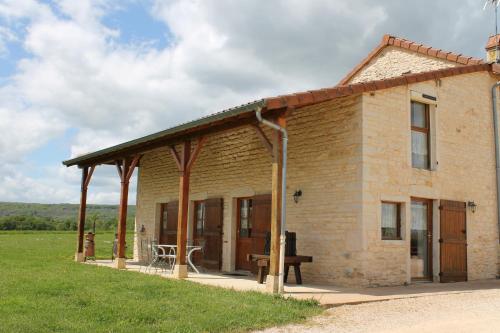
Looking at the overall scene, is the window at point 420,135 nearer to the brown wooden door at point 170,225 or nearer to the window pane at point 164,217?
the brown wooden door at point 170,225

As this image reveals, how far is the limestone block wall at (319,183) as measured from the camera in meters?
8.53

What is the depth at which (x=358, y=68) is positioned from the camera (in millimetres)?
13469

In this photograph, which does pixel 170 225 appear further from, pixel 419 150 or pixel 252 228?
pixel 419 150

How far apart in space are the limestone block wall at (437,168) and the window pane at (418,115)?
0.66 feet

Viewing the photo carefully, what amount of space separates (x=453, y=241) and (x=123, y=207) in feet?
23.2

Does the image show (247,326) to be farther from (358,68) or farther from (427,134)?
(358,68)

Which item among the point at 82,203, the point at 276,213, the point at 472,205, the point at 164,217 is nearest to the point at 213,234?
the point at 164,217

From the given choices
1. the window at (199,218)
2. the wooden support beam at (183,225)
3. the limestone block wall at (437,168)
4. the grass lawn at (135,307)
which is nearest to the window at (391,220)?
the limestone block wall at (437,168)

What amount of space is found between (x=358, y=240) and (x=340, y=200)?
761 mm

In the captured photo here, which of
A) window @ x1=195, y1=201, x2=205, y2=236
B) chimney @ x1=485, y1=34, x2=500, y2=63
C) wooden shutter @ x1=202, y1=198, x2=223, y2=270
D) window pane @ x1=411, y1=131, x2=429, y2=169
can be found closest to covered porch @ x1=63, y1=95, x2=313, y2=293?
window @ x1=195, y1=201, x2=205, y2=236

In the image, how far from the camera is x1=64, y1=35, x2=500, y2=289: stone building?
845 cm

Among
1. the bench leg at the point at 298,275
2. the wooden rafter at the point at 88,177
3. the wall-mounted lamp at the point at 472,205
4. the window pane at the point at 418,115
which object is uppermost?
the window pane at the point at 418,115

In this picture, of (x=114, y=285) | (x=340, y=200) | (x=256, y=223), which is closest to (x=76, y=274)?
(x=114, y=285)

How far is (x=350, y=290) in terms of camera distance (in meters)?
7.83
